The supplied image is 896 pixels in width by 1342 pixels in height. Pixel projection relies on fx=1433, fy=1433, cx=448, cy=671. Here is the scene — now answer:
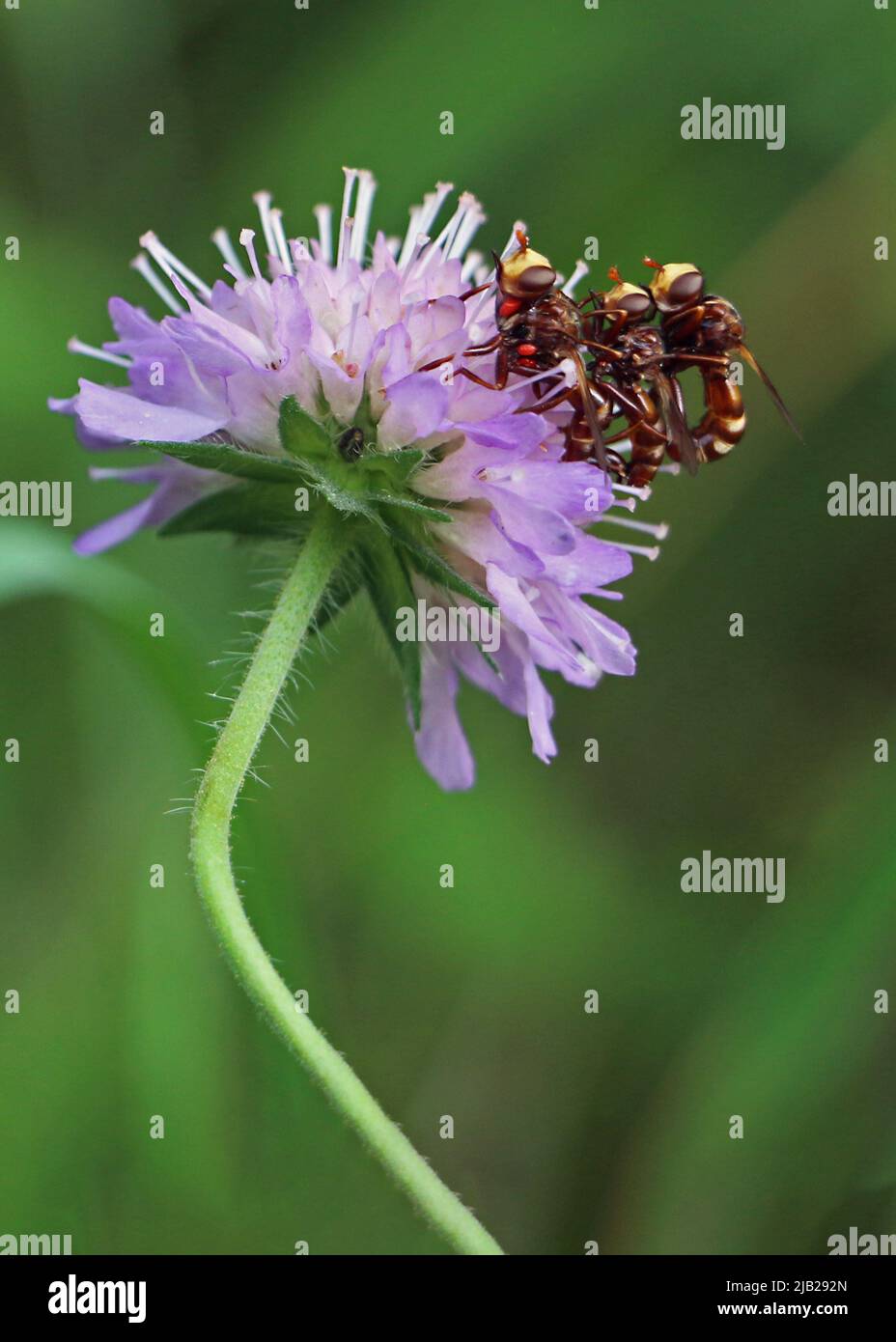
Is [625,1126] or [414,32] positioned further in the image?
[414,32]

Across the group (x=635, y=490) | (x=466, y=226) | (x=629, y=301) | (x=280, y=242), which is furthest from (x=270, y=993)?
(x=466, y=226)

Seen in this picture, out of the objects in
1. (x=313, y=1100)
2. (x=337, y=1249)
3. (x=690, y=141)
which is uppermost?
(x=690, y=141)

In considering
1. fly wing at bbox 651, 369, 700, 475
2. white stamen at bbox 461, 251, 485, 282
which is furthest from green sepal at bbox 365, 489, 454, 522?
white stamen at bbox 461, 251, 485, 282

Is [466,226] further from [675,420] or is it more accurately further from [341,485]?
[341,485]

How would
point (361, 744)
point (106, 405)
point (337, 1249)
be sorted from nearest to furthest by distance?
point (106, 405), point (337, 1249), point (361, 744)

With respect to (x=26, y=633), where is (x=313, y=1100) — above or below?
below

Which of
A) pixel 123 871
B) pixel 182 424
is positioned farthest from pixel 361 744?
pixel 182 424
